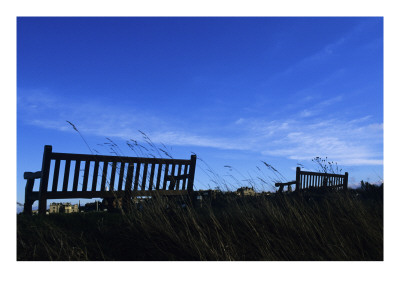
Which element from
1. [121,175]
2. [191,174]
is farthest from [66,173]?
[191,174]

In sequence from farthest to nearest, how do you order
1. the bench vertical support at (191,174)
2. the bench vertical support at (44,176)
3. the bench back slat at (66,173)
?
the bench vertical support at (191,174) → the bench back slat at (66,173) → the bench vertical support at (44,176)

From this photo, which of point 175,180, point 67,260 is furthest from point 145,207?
point 175,180

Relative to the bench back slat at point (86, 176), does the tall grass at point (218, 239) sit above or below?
below

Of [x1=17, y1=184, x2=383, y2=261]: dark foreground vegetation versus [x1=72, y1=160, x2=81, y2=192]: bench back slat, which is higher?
[x1=72, y1=160, x2=81, y2=192]: bench back slat

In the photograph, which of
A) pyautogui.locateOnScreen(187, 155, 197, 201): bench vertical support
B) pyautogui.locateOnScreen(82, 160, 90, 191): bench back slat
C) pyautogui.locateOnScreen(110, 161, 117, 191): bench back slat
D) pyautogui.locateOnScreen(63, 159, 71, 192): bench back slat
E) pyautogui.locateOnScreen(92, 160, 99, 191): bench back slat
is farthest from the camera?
pyautogui.locateOnScreen(187, 155, 197, 201): bench vertical support

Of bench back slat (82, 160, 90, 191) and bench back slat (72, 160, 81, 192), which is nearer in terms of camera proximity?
bench back slat (72, 160, 81, 192)

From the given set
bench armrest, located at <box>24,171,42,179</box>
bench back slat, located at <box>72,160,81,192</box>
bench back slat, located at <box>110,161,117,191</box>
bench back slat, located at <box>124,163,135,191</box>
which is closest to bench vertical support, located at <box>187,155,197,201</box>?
bench back slat, located at <box>124,163,135,191</box>

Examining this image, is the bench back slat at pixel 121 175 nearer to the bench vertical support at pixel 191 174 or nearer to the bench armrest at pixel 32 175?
the bench armrest at pixel 32 175

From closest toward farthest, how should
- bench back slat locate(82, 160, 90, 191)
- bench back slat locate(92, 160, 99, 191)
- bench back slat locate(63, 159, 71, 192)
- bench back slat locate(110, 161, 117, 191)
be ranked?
bench back slat locate(63, 159, 71, 192) < bench back slat locate(82, 160, 90, 191) < bench back slat locate(92, 160, 99, 191) < bench back slat locate(110, 161, 117, 191)

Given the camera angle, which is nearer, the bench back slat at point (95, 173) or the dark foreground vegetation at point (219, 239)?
the dark foreground vegetation at point (219, 239)

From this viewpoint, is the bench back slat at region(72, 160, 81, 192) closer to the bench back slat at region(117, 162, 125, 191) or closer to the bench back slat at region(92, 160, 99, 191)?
the bench back slat at region(92, 160, 99, 191)

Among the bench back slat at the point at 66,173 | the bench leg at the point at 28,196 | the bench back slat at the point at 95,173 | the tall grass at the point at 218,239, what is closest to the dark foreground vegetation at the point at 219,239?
the tall grass at the point at 218,239

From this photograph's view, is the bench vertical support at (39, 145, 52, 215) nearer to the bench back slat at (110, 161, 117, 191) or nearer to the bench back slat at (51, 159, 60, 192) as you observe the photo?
the bench back slat at (51, 159, 60, 192)

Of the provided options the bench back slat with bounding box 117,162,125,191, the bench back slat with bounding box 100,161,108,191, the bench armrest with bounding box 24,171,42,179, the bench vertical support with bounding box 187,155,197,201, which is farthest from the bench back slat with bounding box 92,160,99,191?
the bench vertical support with bounding box 187,155,197,201
